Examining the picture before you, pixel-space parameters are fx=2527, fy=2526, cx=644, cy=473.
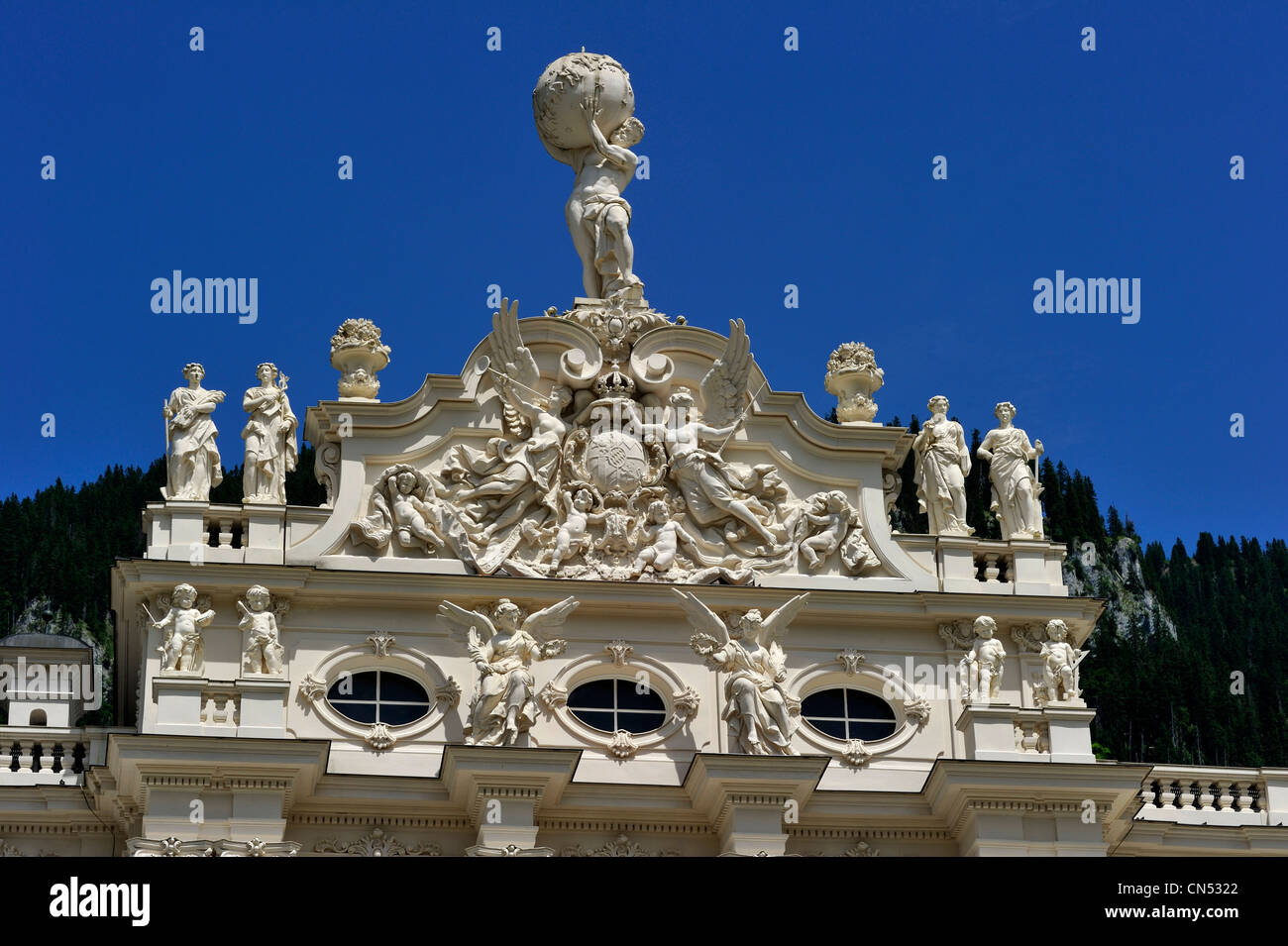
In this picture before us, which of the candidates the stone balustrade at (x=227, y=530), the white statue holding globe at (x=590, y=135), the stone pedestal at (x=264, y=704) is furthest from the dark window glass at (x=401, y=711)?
the white statue holding globe at (x=590, y=135)

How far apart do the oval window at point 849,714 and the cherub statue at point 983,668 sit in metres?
1.05

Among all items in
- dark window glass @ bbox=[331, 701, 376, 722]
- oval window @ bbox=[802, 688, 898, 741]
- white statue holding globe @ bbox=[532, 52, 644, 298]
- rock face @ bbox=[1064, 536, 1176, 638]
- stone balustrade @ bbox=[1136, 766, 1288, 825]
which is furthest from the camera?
rock face @ bbox=[1064, 536, 1176, 638]

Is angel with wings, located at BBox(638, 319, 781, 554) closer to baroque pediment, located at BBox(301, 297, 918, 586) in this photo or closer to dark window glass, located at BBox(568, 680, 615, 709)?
baroque pediment, located at BBox(301, 297, 918, 586)

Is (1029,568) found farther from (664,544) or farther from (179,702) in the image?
(179,702)

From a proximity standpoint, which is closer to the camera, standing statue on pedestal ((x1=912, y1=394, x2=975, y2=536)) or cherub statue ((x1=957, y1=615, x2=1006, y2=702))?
cherub statue ((x1=957, y1=615, x2=1006, y2=702))

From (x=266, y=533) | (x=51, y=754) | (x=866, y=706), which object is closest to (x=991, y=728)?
(x=866, y=706)

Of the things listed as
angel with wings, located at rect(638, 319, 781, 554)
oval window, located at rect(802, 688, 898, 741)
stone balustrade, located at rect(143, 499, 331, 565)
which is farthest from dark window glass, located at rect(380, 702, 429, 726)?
oval window, located at rect(802, 688, 898, 741)

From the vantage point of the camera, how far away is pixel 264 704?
28.5m

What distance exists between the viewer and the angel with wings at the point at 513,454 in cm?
3098

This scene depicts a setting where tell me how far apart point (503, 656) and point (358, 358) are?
4820mm

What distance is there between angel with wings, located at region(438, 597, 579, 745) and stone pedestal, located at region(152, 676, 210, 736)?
304cm

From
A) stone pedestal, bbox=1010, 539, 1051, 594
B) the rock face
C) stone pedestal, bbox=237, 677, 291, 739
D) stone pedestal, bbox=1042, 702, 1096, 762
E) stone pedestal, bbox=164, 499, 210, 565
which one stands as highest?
the rock face

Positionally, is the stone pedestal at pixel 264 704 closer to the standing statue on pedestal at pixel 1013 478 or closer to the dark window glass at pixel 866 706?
the dark window glass at pixel 866 706

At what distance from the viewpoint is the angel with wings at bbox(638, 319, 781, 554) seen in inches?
1228
